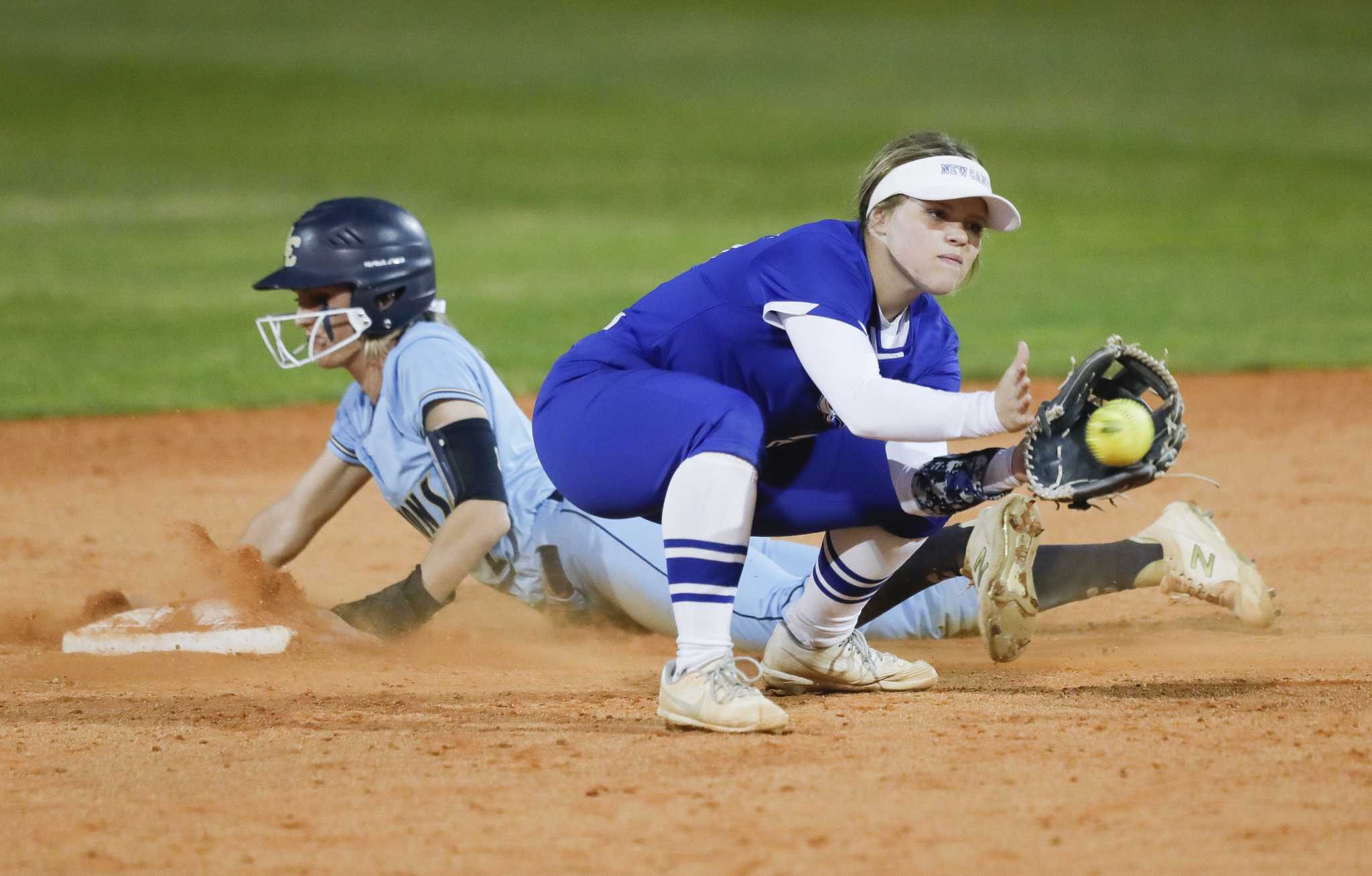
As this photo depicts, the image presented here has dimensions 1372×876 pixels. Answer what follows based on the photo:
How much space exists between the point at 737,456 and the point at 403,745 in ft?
2.98

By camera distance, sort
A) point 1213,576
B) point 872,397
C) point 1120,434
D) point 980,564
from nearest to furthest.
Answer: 1. point 872,397
2. point 1120,434
3. point 980,564
4. point 1213,576

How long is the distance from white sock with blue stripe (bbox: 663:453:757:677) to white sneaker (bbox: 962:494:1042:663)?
634 mm

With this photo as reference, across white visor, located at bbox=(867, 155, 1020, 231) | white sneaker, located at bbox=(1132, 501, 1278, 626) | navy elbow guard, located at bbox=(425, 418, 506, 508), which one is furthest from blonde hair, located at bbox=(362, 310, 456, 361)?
white sneaker, located at bbox=(1132, 501, 1278, 626)

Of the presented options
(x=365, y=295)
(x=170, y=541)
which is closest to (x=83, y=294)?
(x=170, y=541)

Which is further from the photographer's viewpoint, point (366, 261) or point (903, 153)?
point (366, 261)

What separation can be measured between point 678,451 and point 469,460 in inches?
43.0

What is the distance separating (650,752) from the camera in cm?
329

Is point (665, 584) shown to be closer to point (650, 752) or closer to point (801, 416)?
point (801, 416)

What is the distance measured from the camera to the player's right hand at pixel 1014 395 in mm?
3096

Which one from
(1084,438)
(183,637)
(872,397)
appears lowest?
(183,637)

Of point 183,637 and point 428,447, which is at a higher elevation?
point 428,447

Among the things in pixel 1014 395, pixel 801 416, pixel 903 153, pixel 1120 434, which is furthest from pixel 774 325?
pixel 1120 434

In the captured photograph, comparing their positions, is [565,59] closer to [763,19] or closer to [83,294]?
[763,19]

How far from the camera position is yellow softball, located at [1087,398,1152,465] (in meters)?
3.36
